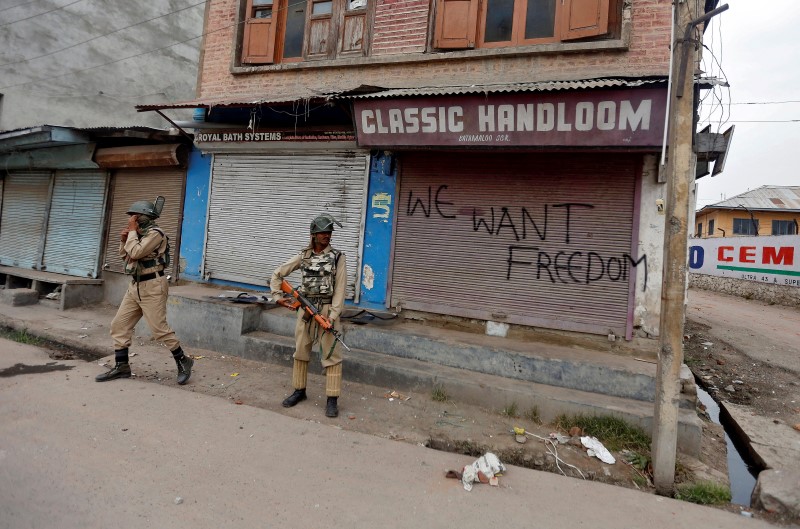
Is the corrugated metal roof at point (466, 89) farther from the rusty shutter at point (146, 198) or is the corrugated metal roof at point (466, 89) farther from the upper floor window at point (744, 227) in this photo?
the upper floor window at point (744, 227)

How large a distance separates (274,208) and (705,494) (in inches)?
246

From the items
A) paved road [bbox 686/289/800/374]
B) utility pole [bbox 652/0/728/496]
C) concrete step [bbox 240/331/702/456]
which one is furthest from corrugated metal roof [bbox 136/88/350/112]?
paved road [bbox 686/289/800/374]

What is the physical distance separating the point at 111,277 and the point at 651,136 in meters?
9.59

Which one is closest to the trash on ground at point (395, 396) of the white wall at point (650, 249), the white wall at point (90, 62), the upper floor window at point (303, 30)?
the white wall at point (650, 249)

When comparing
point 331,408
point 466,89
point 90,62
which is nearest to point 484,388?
point 331,408

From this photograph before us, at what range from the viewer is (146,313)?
4555mm

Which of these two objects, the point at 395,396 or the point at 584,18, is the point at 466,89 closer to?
the point at 584,18

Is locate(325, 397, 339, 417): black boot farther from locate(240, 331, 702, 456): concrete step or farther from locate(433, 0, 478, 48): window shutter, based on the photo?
locate(433, 0, 478, 48): window shutter

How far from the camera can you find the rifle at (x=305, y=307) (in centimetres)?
393

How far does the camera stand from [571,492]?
9.53ft

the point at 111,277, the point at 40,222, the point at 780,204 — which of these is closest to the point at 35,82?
the point at 40,222

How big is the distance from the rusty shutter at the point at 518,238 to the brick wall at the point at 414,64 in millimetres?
1201

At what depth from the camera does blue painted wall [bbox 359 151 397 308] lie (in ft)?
19.5

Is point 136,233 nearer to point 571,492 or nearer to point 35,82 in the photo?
point 571,492
